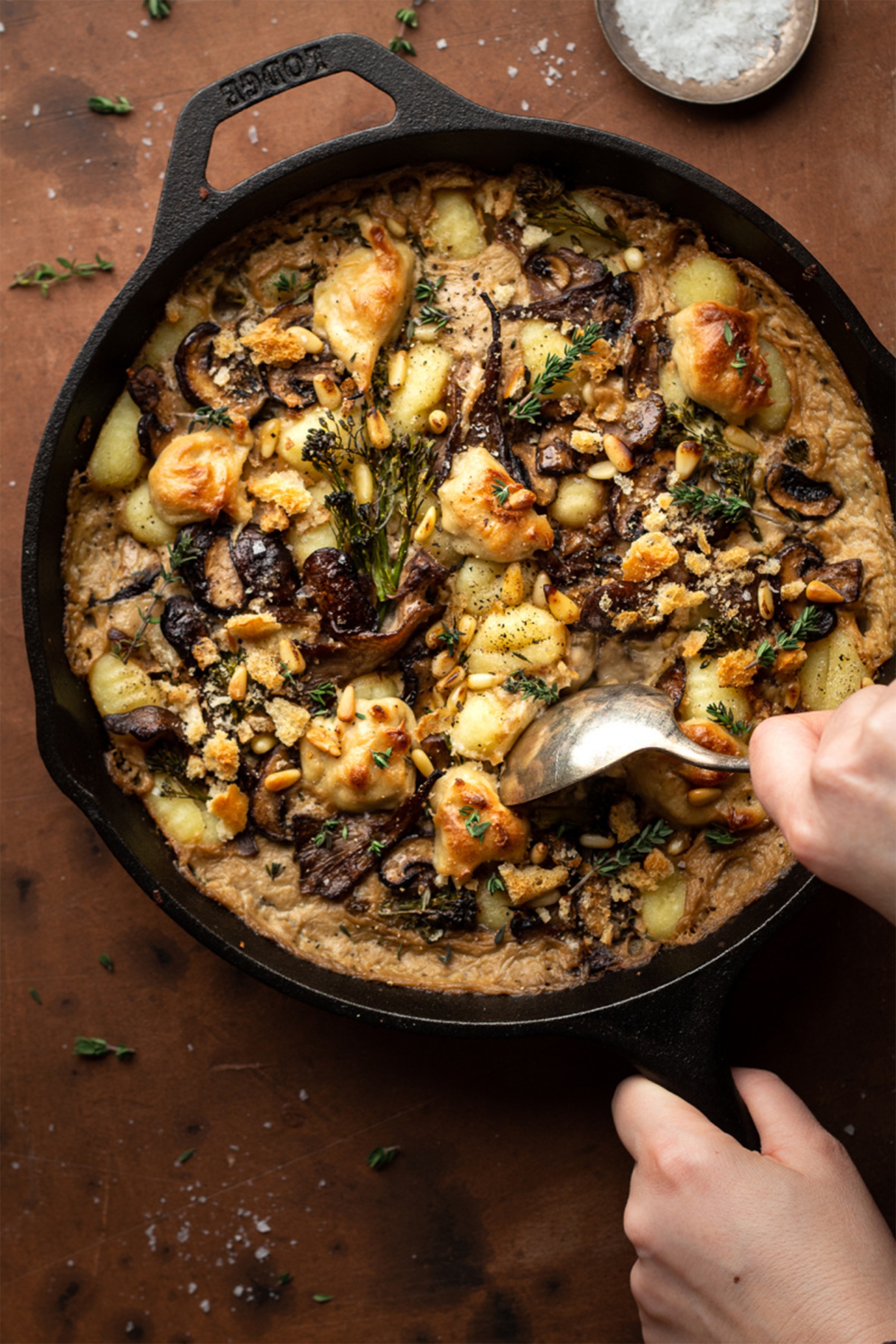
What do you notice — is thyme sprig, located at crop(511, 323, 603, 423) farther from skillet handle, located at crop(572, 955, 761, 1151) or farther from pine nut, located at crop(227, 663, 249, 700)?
skillet handle, located at crop(572, 955, 761, 1151)

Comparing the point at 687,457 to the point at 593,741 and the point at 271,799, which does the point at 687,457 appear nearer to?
the point at 593,741

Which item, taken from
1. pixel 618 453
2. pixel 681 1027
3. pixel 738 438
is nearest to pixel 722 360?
pixel 738 438

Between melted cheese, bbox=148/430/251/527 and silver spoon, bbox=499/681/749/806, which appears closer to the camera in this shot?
silver spoon, bbox=499/681/749/806

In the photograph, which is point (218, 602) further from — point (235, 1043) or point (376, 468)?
point (235, 1043)

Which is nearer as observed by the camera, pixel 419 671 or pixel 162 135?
pixel 419 671

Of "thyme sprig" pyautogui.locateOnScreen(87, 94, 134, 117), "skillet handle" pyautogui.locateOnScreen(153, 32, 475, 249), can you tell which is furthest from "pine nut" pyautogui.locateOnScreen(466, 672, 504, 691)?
"thyme sprig" pyautogui.locateOnScreen(87, 94, 134, 117)

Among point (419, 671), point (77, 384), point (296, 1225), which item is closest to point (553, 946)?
point (419, 671)
